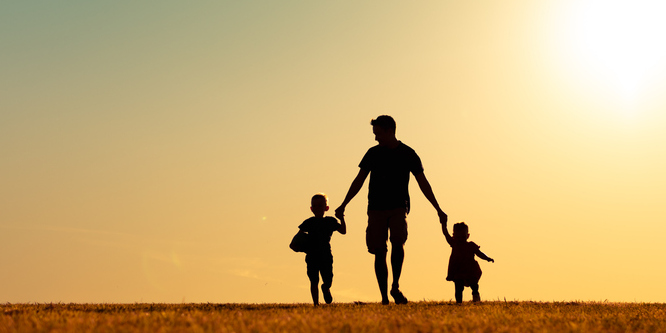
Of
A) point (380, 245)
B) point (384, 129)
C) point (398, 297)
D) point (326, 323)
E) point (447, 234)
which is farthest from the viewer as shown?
point (447, 234)

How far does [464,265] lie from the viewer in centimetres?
1434

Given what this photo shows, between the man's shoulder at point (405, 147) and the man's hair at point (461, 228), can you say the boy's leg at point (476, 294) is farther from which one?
the man's shoulder at point (405, 147)

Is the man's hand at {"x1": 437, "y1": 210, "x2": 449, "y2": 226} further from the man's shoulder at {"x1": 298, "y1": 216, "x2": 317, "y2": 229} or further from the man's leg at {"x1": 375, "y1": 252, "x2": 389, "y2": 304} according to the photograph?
the man's shoulder at {"x1": 298, "y1": 216, "x2": 317, "y2": 229}

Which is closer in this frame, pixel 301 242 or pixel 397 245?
pixel 397 245

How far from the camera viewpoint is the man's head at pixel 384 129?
487 inches

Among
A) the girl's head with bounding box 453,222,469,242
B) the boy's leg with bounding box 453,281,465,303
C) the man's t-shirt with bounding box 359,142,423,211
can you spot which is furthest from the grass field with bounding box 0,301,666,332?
the girl's head with bounding box 453,222,469,242

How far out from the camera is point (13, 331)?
6996mm

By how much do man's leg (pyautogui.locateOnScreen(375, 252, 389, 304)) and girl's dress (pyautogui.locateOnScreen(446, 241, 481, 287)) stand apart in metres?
2.50

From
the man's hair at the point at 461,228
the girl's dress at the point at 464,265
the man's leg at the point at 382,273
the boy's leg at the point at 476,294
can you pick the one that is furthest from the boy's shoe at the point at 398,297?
the boy's leg at the point at 476,294

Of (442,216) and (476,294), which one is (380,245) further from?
(476,294)

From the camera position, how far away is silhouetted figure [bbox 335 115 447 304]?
12.2m

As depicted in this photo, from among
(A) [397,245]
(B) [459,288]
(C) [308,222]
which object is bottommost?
(B) [459,288]

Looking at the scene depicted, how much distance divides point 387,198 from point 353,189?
2.22 feet

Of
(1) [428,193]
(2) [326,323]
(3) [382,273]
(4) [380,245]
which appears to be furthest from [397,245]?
(2) [326,323]
